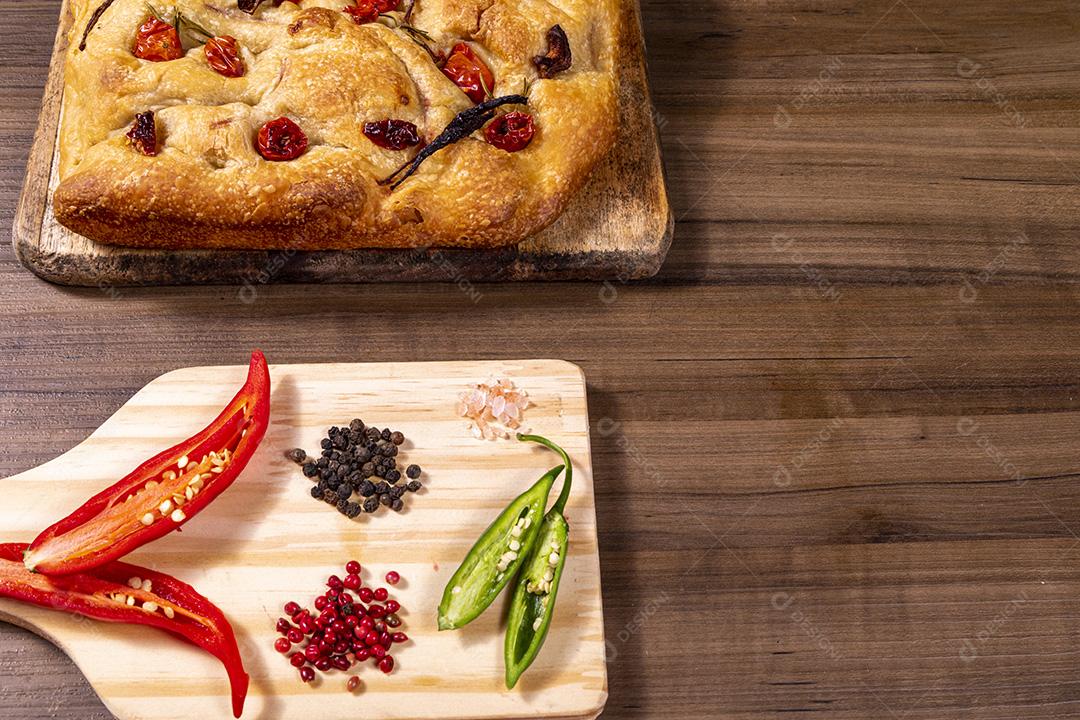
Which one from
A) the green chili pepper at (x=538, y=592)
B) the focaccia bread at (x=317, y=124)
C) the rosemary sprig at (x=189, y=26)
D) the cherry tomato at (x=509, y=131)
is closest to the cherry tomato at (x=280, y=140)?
the focaccia bread at (x=317, y=124)

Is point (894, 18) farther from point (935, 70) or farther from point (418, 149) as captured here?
point (418, 149)

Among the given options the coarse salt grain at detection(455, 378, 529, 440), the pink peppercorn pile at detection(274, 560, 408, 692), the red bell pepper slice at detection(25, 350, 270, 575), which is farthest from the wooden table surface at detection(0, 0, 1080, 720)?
the pink peppercorn pile at detection(274, 560, 408, 692)

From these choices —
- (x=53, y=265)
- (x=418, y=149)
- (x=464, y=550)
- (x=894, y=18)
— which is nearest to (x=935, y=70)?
(x=894, y=18)

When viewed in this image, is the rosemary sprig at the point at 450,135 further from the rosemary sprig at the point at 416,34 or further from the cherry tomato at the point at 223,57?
the cherry tomato at the point at 223,57

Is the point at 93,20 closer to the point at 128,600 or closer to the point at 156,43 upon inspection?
the point at 156,43

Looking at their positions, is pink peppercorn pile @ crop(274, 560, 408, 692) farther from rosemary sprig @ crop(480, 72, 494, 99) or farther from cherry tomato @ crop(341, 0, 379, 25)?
cherry tomato @ crop(341, 0, 379, 25)

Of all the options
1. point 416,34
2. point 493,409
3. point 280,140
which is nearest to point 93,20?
point 280,140
